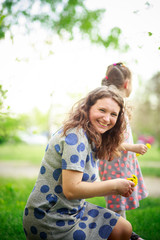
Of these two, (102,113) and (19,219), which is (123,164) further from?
(19,219)

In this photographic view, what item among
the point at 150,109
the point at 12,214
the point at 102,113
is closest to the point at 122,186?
the point at 102,113

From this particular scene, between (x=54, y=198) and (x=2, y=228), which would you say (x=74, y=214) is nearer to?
(x=54, y=198)

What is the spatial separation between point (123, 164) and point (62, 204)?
1097mm

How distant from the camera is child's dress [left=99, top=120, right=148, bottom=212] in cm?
242

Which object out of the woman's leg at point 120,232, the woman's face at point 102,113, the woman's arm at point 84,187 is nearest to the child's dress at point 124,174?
the woman's face at point 102,113

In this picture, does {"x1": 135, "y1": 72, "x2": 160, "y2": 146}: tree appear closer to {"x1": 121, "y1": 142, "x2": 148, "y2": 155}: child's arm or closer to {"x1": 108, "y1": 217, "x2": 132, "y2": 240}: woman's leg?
{"x1": 121, "y1": 142, "x2": 148, "y2": 155}: child's arm

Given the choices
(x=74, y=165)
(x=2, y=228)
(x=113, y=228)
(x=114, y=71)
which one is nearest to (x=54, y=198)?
(x=74, y=165)

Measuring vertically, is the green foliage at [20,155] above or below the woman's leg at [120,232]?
below

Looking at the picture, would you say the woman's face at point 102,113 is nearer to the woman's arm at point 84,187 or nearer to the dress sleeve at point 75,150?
the dress sleeve at point 75,150

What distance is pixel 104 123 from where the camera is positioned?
5.70 ft

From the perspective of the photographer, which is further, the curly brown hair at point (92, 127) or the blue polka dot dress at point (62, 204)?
the curly brown hair at point (92, 127)

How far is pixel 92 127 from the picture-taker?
1.71 meters

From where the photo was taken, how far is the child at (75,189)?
4.84 ft

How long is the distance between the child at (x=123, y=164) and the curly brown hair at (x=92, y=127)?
16.8 inches
